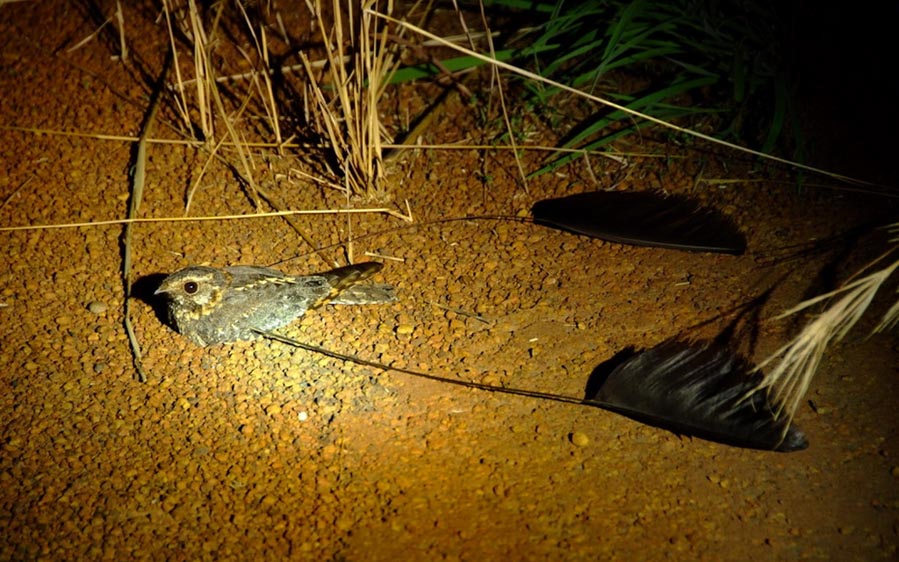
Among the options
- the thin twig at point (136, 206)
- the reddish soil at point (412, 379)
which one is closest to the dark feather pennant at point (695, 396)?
Result: the reddish soil at point (412, 379)

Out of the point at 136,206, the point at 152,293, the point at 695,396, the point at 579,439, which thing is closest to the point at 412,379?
the point at 579,439

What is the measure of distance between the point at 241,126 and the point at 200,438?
1.82 m

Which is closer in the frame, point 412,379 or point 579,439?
point 579,439

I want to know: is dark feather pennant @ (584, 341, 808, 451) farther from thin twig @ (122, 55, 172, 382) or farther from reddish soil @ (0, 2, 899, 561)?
thin twig @ (122, 55, 172, 382)

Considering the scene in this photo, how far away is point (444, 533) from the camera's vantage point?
206cm

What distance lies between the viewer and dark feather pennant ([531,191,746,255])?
2.98 m

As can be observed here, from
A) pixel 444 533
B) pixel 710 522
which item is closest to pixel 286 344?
pixel 444 533

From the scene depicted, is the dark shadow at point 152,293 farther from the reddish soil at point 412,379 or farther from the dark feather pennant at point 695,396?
the dark feather pennant at point 695,396

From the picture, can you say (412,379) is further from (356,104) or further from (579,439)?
(356,104)

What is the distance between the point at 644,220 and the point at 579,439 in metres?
1.12

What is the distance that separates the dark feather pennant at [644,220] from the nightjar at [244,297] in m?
0.86

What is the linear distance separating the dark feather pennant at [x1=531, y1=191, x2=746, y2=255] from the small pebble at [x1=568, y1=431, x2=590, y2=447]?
3.14 ft

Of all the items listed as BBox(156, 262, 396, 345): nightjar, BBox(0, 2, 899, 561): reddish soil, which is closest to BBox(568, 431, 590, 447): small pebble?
BBox(0, 2, 899, 561): reddish soil

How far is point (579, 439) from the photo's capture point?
2.36 meters
